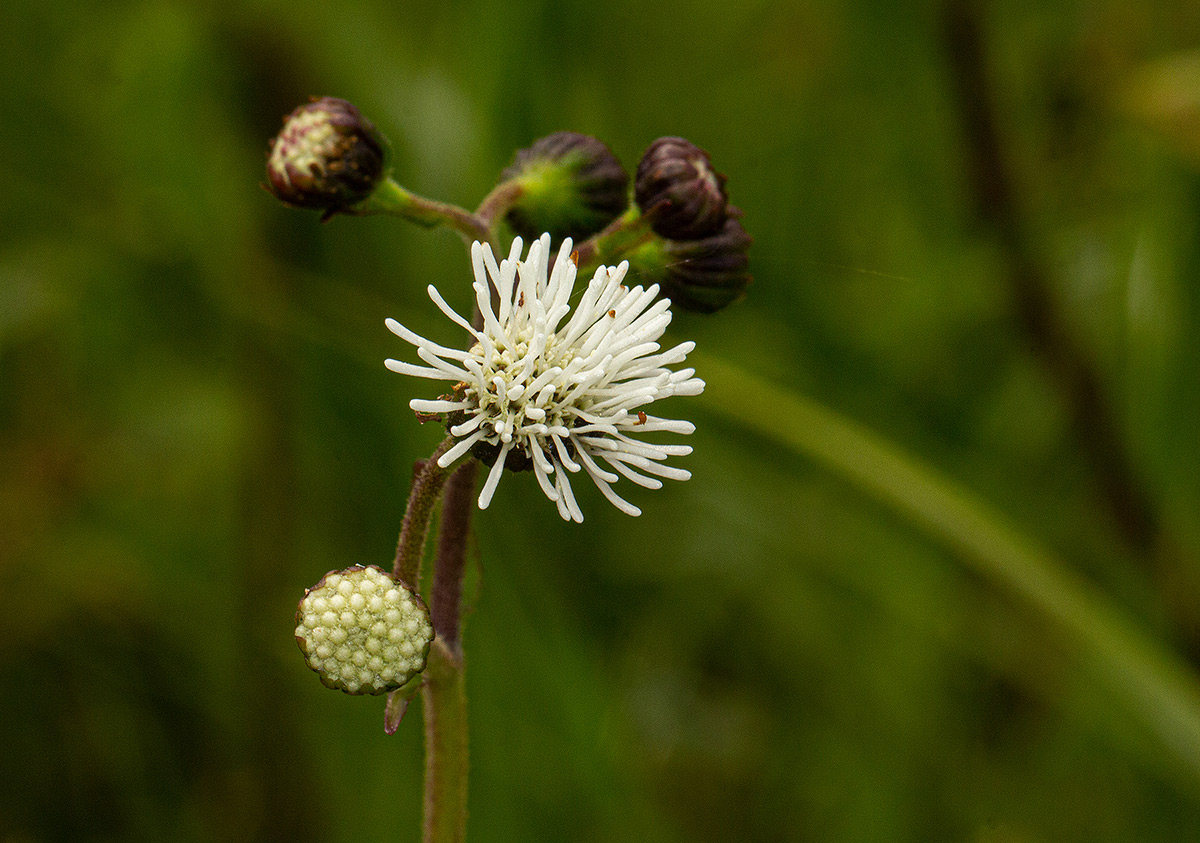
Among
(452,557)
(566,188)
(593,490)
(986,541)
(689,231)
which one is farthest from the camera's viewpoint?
(593,490)

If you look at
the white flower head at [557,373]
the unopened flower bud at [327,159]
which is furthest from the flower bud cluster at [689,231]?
the unopened flower bud at [327,159]

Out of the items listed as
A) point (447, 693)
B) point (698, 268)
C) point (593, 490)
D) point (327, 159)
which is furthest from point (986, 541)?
point (327, 159)

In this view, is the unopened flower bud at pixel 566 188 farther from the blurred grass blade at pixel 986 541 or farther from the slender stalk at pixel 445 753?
the blurred grass blade at pixel 986 541

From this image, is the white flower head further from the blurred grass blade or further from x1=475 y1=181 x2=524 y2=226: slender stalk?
the blurred grass blade

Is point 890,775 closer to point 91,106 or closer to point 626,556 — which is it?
point 626,556

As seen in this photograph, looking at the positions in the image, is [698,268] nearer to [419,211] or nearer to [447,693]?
[419,211]

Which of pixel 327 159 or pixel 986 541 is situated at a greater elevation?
pixel 986 541
